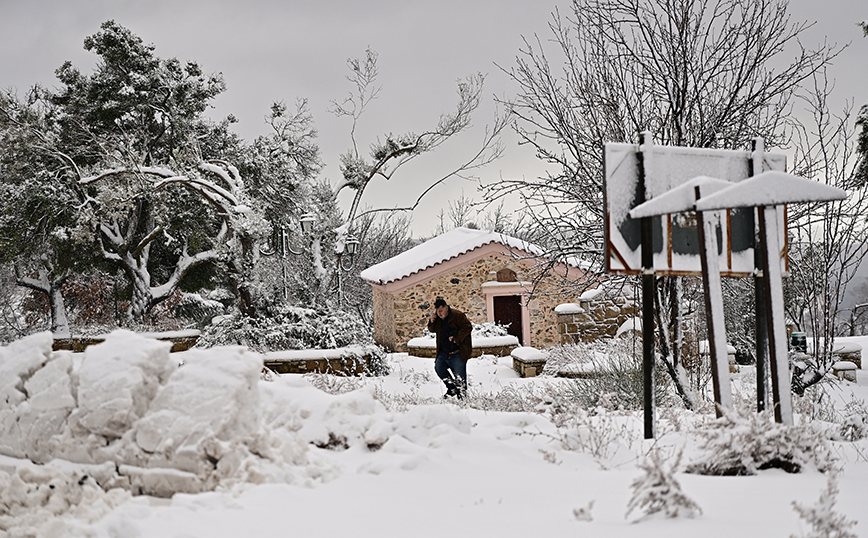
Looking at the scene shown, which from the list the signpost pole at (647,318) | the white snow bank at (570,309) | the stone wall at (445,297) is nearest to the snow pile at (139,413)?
the signpost pole at (647,318)

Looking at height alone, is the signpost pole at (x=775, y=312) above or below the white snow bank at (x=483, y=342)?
above

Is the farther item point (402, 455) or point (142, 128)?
point (142, 128)

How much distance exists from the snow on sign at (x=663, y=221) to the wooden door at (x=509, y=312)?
14.9 metres

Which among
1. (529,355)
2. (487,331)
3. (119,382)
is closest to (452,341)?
(529,355)

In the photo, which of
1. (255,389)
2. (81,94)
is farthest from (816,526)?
(81,94)

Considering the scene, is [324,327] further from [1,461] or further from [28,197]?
[28,197]

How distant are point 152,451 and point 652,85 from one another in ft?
20.5

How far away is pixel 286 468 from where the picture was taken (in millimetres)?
2742

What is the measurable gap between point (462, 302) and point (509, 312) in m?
1.70

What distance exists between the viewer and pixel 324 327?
12250 millimetres

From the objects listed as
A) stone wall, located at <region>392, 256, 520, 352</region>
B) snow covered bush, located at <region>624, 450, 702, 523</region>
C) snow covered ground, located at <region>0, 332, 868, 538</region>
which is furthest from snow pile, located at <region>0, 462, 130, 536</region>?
stone wall, located at <region>392, 256, 520, 352</region>

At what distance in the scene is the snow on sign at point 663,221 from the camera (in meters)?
4.11

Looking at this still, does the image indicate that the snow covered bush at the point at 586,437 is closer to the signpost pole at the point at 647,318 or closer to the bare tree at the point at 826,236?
the signpost pole at the point at 647,318

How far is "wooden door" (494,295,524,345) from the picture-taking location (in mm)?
19234
